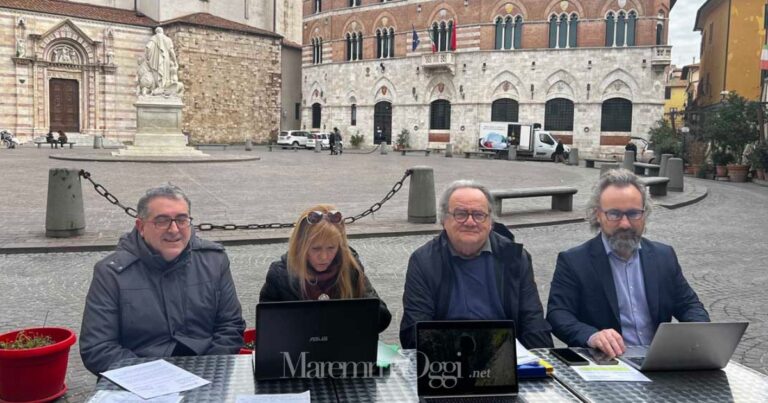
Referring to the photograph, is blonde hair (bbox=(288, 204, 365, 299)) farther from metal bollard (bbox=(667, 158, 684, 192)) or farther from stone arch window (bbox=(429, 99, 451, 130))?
stone arch window (bbox=(429, 99, 451, 130))

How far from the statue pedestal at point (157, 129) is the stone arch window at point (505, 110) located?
2262cm

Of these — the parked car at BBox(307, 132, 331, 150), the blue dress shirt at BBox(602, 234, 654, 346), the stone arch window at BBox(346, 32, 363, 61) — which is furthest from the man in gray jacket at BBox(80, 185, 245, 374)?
the stone arch window at BBox(346, 32, 363, 61)

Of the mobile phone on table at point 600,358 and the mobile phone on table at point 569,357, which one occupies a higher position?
the mobile phone on table at point 569,357

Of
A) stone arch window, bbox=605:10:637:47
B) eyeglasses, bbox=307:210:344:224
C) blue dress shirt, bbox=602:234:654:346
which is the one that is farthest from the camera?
stone arch window, bbox=605:10:637:47

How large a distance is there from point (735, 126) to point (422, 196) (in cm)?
1821

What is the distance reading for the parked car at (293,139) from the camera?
46.1 metres

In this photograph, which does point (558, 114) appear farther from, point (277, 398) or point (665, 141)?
point (277, 398)

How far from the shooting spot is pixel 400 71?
155ft

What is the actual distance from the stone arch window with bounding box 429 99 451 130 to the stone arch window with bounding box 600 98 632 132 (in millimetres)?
10125

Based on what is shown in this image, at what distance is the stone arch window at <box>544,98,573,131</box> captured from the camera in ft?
137

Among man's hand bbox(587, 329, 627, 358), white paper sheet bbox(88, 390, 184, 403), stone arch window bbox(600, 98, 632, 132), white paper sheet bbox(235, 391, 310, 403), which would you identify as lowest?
white paper sheet bbox(88, 390, 184, 403)

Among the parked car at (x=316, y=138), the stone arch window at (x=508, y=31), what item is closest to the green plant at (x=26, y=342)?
the stone arch window at (x=508, y=31)

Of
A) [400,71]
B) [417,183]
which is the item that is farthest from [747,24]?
[417,183]

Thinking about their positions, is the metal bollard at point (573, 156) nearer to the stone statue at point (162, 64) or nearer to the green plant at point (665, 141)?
the green plant at point (665, 141)
